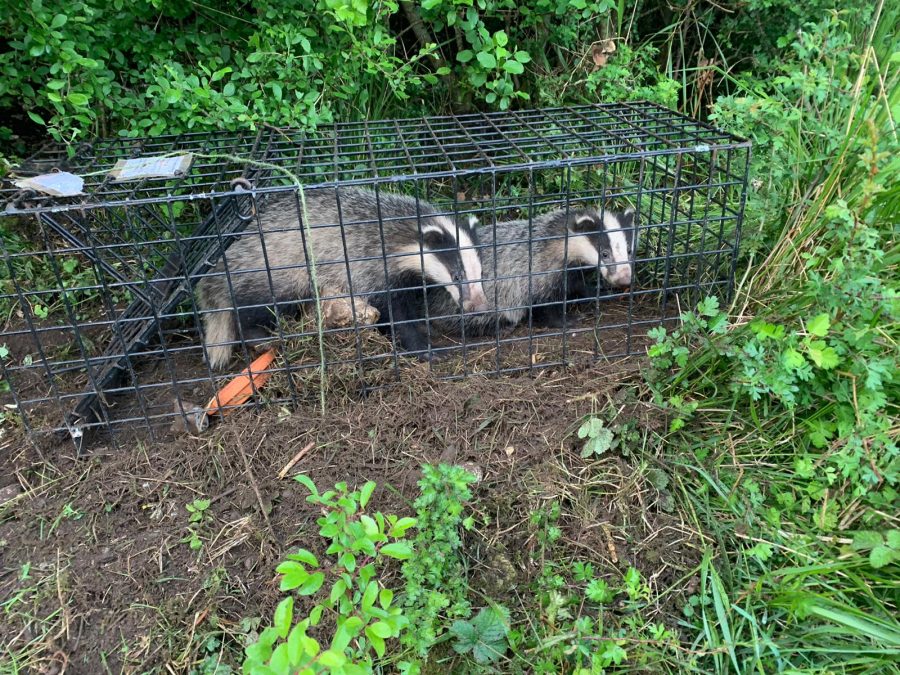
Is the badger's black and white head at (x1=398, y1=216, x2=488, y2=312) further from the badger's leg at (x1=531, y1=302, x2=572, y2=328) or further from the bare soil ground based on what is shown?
the bare soil ground

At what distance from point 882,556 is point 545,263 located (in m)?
2.35

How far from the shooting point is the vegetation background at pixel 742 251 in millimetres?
2152

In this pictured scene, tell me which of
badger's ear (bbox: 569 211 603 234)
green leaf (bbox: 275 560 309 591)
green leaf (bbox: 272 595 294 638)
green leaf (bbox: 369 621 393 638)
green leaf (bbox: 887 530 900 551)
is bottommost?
green leaf (bbox: 887 530 900 551)

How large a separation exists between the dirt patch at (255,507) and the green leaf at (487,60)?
1818 mm

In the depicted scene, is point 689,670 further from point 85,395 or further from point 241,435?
point 85,395

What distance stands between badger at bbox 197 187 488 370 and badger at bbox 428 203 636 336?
159mm

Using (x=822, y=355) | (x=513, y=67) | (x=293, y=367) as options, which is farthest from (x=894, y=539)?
(x=513, y=67)

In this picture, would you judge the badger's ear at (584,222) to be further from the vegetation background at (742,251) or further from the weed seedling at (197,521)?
the weed seedling at (197,521)

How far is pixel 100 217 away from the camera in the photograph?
3.57 metres

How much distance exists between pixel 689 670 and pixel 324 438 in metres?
1.58

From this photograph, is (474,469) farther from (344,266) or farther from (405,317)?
(344,266)

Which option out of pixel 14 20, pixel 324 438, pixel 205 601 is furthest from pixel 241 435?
pixel 14 20

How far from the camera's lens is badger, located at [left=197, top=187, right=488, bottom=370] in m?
3.45

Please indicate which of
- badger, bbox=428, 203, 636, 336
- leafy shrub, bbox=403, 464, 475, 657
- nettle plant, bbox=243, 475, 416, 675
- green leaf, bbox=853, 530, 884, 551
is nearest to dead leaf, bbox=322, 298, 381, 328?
badger, bbox=428, 203, 636, 336
